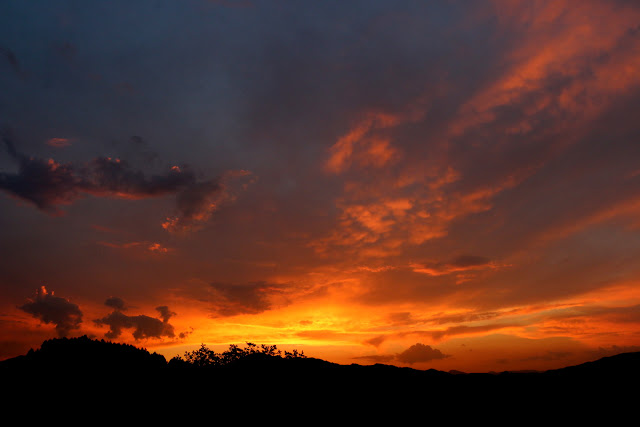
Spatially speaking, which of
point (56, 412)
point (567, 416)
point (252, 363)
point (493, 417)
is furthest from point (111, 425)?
point (567, 416)

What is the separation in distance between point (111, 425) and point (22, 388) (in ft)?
52.7

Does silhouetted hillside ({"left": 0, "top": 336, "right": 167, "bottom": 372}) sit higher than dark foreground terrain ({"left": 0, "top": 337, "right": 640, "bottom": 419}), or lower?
higher

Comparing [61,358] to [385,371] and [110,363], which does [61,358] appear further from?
[385,371]

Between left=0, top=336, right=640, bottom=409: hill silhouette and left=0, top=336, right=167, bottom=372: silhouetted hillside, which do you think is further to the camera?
left=0, top=336, right=167, bottom=372: silhouetted hillside

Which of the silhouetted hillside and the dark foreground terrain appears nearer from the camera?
the dark foreground terrain

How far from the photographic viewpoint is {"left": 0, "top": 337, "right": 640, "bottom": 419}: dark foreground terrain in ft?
186

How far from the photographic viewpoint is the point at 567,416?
54125 mm

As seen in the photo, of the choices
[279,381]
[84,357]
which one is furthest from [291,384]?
[84,357]

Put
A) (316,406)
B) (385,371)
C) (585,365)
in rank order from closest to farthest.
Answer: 1. (316,406)
2. (585,365)
3. (385,371)

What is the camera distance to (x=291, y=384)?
65.0m

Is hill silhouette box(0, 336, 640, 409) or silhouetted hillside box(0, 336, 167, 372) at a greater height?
silhouetted hillside box(0, 336, 167, 372)

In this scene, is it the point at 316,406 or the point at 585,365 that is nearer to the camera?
the point at 316,406

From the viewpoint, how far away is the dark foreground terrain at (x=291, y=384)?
56.7 metres

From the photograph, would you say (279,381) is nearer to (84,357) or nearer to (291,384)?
(291,384)
